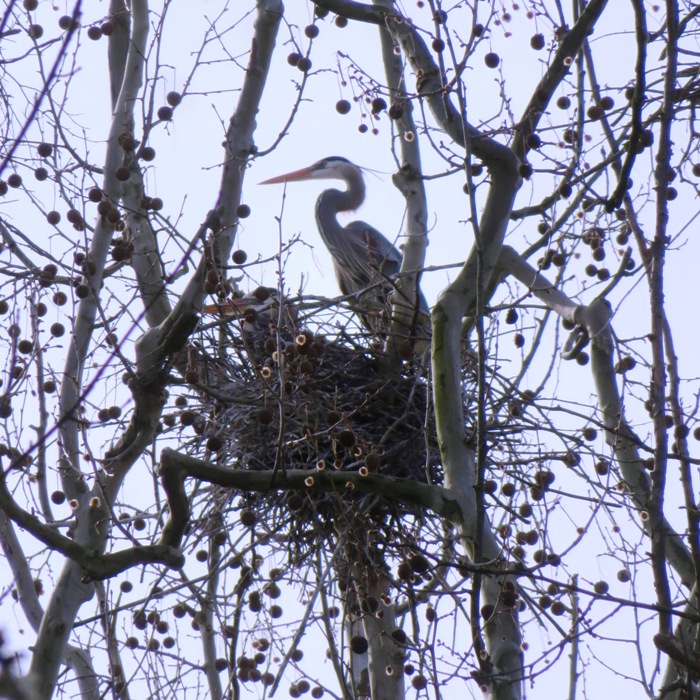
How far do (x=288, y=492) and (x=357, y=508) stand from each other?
0.99ft

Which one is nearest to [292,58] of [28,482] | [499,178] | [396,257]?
[499,178]

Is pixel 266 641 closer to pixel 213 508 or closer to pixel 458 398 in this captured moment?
pixel 213 508

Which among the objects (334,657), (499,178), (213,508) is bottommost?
(334,657)

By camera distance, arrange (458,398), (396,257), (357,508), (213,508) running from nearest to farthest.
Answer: (458,398)
(357,508)
(213,508)
(396,257)

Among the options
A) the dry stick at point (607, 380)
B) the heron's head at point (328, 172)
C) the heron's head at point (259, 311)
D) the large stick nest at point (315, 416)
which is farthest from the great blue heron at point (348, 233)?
the dry stick at point (607, 380)

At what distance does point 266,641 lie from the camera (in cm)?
405

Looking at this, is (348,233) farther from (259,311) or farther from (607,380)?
(607,380)

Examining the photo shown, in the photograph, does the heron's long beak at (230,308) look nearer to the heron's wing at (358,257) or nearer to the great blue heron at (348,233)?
the great blue heron at (348,233)

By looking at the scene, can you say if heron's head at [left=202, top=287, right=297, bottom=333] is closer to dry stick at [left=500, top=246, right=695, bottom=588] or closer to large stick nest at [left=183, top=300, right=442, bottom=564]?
large stick nest at [left=183, top=300, right=442, bottom=564]

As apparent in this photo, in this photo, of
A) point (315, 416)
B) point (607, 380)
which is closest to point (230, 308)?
point (315, 416)

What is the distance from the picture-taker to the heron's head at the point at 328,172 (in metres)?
7.84

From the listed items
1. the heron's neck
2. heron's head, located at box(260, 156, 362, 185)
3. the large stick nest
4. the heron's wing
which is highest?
heron's head, located at box(260, 156, 362, 185)

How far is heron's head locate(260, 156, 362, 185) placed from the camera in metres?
7.84

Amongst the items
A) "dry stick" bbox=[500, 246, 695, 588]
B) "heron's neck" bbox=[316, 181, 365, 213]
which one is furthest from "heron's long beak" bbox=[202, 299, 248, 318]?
"heron's neck" bbox=[316, 181, 365, 213]
